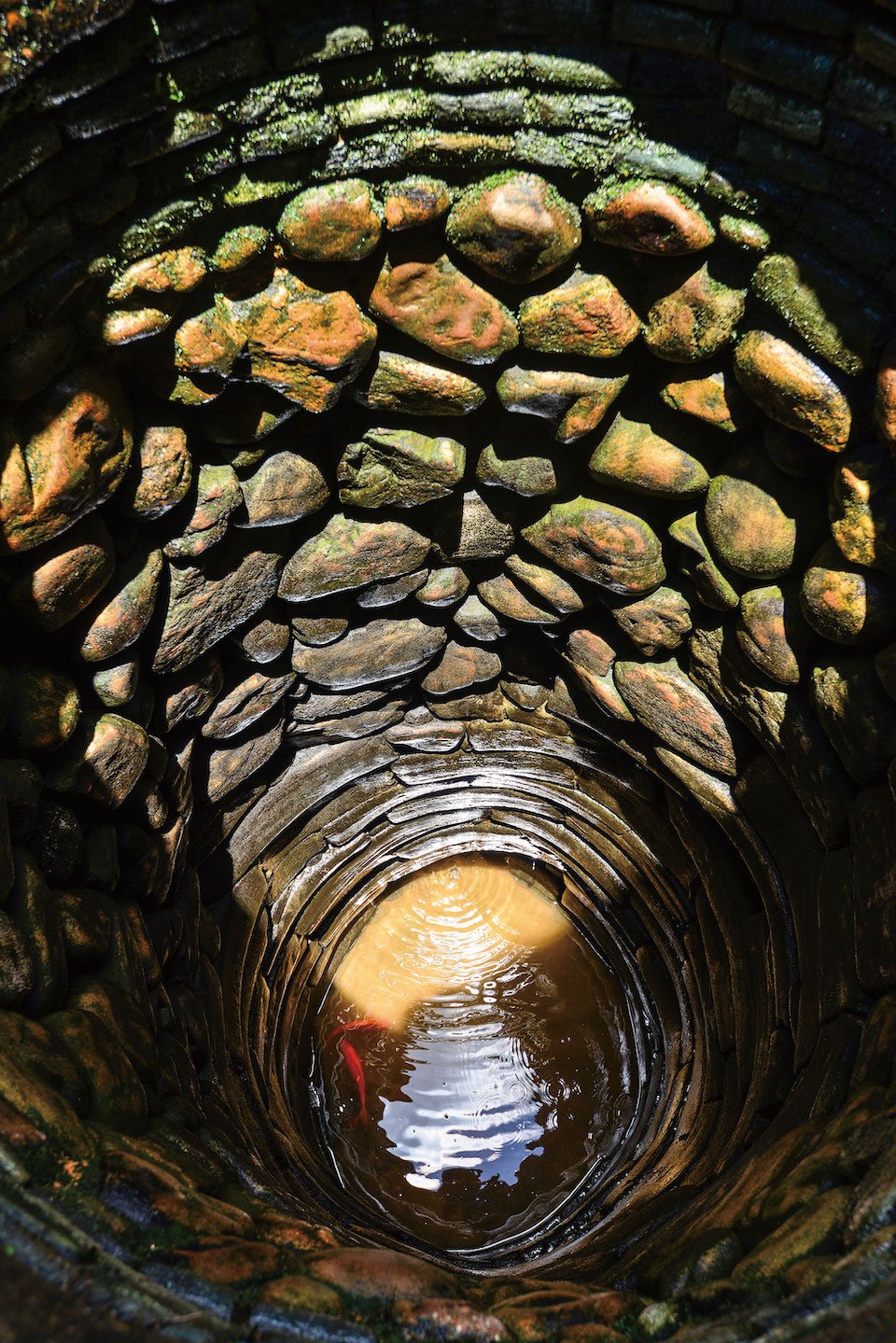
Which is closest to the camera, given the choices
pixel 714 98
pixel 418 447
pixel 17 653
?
pixel 714 98

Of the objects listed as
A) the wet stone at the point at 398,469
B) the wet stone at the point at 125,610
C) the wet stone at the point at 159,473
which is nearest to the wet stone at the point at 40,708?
the wet stone at the point at 125,610

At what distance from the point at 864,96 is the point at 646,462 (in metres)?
1.01

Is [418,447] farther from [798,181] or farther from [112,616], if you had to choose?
[798,181]

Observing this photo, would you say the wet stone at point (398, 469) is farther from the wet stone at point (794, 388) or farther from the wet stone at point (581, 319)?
the wet stone at point (794, 388)

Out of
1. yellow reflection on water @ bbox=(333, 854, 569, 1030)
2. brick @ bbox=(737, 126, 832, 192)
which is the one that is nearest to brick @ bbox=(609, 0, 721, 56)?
brick @ bbox=(737, 126, 832, 192)

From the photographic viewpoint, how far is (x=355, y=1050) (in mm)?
5211

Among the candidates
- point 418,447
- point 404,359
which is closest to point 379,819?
point 418,447

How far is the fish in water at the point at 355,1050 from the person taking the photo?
5008 mm

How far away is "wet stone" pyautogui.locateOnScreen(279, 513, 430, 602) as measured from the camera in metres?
2.95

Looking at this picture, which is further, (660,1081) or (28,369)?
(660,1081)

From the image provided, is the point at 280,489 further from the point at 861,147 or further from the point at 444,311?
the point at 861,147

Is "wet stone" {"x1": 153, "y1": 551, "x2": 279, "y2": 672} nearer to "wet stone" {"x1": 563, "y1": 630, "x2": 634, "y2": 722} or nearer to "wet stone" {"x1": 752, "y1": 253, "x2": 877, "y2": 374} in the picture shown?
"wet stone" {"x1": 563, "y1": 630, "x2": 634, "y2": 722}

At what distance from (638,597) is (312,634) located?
117cm

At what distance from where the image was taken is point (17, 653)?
7.73 feet
